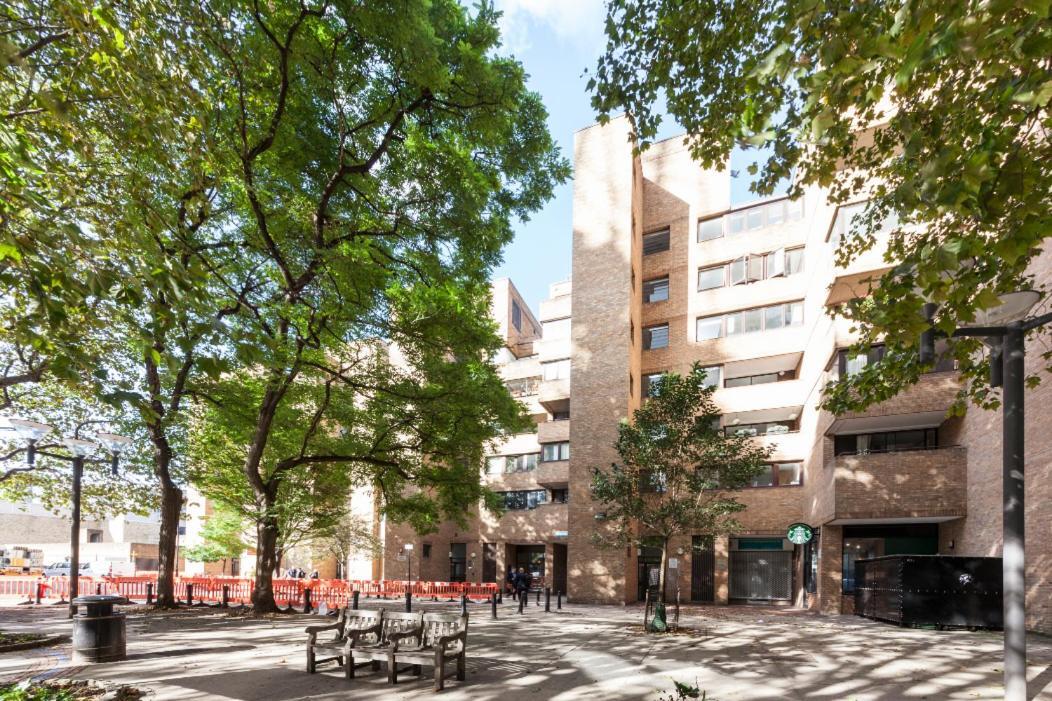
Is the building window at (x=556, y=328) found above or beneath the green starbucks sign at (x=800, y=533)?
above

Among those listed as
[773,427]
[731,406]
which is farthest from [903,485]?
[731,406]

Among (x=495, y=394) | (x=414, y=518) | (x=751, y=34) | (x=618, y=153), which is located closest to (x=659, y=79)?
(x=751, y=34)

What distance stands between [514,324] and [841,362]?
31.4m

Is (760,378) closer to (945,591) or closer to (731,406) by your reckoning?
(731,406)

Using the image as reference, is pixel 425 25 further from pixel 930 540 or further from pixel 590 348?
pixel 930 540

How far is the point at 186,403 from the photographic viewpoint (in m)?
23.8

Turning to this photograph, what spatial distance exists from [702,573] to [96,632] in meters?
26.1

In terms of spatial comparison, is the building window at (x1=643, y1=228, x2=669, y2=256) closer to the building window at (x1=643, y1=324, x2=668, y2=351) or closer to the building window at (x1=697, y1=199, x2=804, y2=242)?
the building window at (x1=697, y1=199, x2=804, y2=242)

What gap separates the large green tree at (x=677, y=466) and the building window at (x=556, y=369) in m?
15.8

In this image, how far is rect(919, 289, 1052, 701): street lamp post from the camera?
5.85m

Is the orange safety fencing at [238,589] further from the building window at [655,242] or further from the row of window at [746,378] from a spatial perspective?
the building window at [655,242]

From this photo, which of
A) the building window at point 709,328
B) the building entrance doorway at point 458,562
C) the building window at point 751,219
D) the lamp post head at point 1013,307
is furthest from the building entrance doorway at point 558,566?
the lamp post head at point 1013,307

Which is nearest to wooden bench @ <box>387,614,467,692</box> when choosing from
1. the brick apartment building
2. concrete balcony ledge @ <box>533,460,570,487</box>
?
the brick apartment building

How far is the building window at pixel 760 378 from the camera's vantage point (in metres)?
30.7
